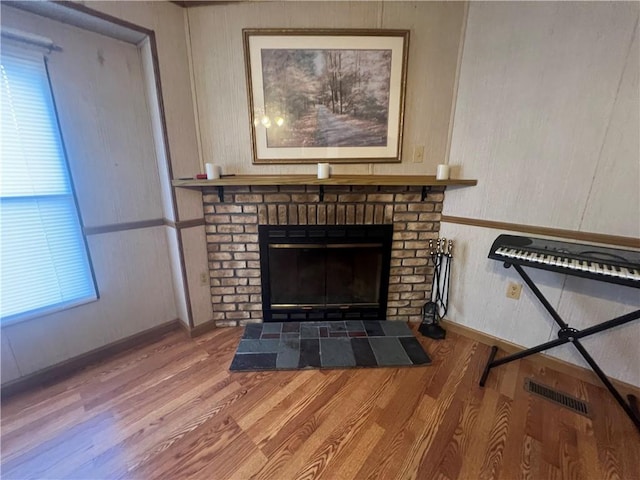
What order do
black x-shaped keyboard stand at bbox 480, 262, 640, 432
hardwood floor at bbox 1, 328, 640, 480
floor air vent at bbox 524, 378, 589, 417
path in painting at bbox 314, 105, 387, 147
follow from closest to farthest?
hardwood floor at bbox 1, 328, 640, 480 → black x-shaped keyboard stand at bbox 480, 262, 640, 432 → floor air vent at bbox 524, 378, 589, 417 → path in painting at bbox 314, 105, 387, 147

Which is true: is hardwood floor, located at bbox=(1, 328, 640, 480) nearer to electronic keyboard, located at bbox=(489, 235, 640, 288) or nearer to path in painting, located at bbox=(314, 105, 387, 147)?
electronic keyboard, located at bbox=(489, 235, 640, 288)

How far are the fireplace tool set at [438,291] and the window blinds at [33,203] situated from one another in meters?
2.53

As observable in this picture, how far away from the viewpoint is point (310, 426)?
1.37 m

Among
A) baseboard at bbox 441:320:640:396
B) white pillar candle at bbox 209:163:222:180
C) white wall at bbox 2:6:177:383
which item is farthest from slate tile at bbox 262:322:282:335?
baseboard at bbox 441:320:640:396

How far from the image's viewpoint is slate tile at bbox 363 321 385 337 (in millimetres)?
2084

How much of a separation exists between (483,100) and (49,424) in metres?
3.22

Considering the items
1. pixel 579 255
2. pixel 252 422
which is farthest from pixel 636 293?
pixel 252 422

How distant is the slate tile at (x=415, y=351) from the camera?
1.81 metres

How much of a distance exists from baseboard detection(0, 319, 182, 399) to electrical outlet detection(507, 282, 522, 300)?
259 centimetres

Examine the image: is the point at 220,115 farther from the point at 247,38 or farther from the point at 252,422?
the point at 252,422

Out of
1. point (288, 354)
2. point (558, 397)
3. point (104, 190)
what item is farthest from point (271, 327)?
point (558, 397)

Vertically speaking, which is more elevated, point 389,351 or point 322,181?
point 322,181

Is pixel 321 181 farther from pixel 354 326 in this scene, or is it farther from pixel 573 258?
pixel 573 258

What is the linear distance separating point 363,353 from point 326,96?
73.0 inches
